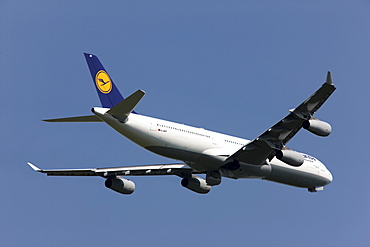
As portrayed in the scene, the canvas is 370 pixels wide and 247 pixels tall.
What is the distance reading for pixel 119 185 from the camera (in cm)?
4084

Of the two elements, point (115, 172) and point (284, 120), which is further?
point (115, 172)

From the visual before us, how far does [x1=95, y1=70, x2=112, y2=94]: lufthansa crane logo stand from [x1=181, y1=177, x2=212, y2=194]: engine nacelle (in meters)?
8.89

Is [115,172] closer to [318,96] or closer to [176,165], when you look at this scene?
[176,165]

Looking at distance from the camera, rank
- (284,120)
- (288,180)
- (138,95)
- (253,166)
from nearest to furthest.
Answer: (138,95), (284,120), (253,166), (288,180)

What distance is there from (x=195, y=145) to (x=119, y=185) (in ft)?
23.1

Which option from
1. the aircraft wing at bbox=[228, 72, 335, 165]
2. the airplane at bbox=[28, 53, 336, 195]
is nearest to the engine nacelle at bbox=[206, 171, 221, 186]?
the airplane at bbox=[28, 53, 336, 195]

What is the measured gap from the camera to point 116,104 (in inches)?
1401

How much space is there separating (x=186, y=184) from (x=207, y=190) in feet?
4.87

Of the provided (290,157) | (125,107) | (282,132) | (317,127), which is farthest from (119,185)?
(317,127)

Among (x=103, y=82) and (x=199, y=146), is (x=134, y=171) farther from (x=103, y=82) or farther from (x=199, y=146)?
(x=103, y=82)

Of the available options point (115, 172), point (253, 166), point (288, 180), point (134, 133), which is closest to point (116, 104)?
point (134, 133)

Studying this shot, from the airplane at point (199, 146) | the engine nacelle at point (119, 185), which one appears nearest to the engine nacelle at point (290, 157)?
the airplane at point (199, 146)

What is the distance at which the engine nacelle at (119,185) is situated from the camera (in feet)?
134

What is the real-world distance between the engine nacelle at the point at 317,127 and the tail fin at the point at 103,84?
424 inches
